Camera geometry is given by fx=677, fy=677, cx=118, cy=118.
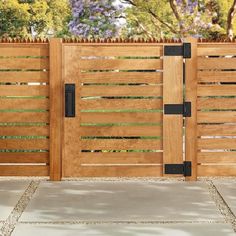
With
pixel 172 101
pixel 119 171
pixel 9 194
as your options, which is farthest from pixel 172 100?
pixel 9 194

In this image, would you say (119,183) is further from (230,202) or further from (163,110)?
(230,202)

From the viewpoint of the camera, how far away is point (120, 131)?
902cm

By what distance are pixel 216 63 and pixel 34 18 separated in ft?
73.7

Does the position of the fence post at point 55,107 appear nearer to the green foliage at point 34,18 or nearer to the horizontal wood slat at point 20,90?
the horizontal wood slat at point 20,90

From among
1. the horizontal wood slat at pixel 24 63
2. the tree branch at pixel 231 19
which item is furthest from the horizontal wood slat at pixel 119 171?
the tree branch at pixel 231 19

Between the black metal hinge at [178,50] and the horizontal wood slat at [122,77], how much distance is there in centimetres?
32

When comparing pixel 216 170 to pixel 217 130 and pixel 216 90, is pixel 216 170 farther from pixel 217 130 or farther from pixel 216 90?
pixel 216 90

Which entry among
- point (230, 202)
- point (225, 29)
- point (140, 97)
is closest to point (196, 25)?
point (225, 29)

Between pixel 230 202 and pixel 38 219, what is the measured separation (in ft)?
7.20

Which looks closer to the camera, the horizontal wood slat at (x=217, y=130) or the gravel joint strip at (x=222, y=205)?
the gravel joint strip at (x=222, y=205)

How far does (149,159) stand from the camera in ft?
29.8

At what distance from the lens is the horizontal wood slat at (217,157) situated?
911 cm

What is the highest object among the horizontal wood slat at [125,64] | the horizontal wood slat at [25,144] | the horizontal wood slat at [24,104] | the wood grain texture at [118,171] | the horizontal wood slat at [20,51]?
the horizontal wood slat at [20,51]

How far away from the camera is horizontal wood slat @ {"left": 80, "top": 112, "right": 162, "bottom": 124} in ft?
29.5
